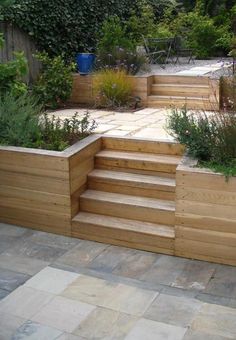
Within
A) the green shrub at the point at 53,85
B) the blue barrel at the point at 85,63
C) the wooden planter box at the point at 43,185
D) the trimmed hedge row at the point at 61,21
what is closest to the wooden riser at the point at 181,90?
the blue barrel at the point at 85,63

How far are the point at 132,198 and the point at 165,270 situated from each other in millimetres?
924

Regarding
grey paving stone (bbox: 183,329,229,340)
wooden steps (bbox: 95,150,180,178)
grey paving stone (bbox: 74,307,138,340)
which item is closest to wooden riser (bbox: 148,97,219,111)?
wooden steps (bbox: 95,150,180,178)

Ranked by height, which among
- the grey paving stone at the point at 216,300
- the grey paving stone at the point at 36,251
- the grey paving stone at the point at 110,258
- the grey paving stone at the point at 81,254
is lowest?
the grey paving stone at the point at 216,300

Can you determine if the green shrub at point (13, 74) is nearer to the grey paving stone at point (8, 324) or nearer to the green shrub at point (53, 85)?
the green shrub at point (53, 85)

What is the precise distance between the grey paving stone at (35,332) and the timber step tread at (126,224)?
1.43 meters

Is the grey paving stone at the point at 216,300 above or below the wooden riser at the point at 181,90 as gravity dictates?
Result: below

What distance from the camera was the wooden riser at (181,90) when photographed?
7383 millimetres

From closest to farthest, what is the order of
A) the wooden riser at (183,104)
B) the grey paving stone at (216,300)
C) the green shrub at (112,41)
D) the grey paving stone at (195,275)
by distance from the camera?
the grey paving stone at (216,300) < the grey paving stone at (195,275) < the wooden riser at (183,104) < the green shrub at (112,41)

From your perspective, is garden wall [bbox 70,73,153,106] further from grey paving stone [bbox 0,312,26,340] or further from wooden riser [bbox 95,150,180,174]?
grey paving stone [bbox 0,312,26,340]

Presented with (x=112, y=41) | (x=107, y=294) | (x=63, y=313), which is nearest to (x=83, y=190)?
(x=107, y=294)

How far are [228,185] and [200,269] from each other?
0.71 meters

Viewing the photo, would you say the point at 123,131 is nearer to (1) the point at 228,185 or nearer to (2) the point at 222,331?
(1) the point at 228,185

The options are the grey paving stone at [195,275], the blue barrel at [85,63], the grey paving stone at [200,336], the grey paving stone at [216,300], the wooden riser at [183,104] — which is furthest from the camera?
the blue barrel at [85,63]

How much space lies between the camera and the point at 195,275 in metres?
3.71
